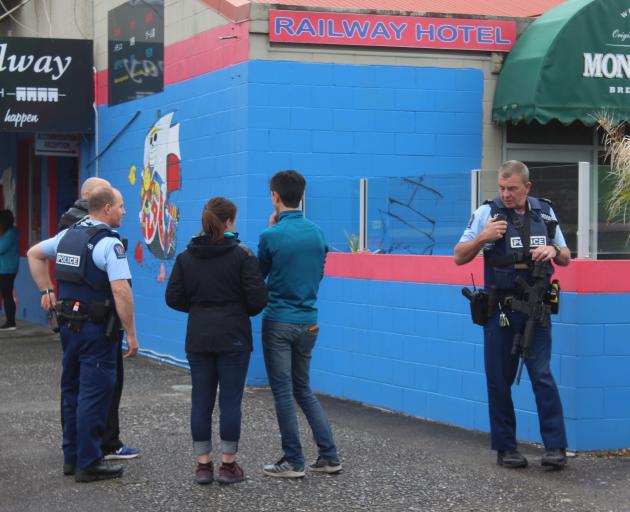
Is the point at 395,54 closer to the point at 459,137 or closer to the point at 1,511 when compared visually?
the point at 459,137

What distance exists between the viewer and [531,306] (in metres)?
7.16

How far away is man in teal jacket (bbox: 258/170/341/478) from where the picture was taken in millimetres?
7113

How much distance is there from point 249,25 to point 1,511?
5.86 m

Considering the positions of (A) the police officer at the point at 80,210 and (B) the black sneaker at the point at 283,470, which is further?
(A) the police officer at the point at 80,210

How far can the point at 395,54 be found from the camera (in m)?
11.5

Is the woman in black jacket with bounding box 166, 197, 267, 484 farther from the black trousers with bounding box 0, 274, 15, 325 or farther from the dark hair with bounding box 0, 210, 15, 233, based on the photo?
the dark hair with bounding box 0, 210, 15, 233

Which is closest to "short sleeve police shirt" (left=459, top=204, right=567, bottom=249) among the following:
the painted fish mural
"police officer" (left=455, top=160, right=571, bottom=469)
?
"police officer" (left=455, top=160, right=571, bottom=469)

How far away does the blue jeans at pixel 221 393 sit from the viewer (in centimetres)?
695

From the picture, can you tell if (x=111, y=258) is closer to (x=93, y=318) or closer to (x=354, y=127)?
(x=93, y=318)

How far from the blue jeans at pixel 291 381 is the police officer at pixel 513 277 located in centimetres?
112

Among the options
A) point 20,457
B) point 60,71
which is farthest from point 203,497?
point 60,71

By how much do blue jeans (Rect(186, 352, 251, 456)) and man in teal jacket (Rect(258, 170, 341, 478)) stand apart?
276 mm

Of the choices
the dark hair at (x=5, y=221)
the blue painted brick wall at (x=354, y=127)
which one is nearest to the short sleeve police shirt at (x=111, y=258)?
the blue painted brick wall at (x=354, y=127)

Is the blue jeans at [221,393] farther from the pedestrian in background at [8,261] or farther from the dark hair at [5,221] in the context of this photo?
the dark hair at [5,221]
